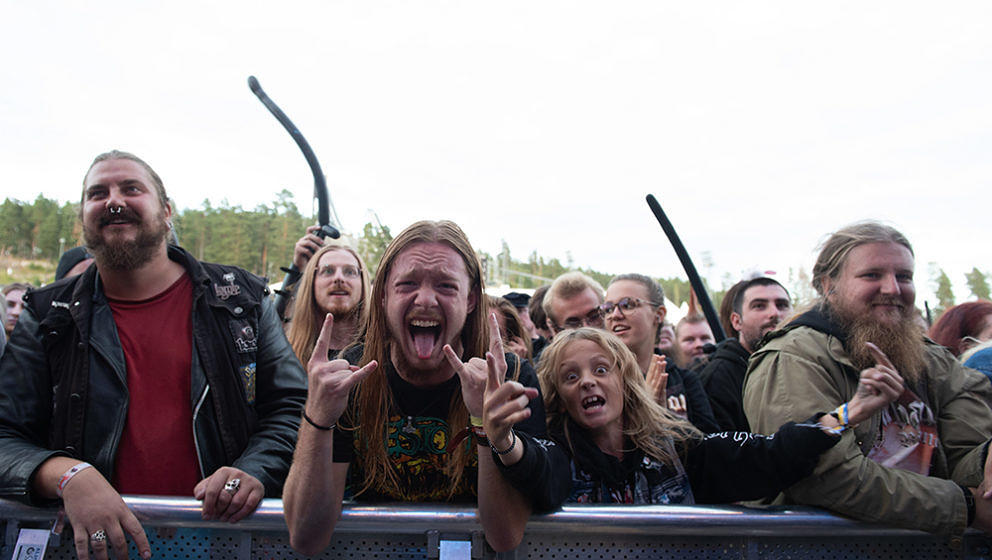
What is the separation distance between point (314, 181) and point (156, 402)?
6.89ft

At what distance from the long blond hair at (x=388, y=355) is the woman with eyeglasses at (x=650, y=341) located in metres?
1.14

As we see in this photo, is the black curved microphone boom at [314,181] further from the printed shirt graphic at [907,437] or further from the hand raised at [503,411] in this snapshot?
the printed shirt graphic at [907,437]

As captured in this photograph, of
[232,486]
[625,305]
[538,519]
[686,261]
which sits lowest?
[538,519]

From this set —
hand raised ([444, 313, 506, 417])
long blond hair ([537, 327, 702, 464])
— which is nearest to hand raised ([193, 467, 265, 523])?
hand raised ([444, 313, 506, 417])

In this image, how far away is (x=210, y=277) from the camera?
2541mm

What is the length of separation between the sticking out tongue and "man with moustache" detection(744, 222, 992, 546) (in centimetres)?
129

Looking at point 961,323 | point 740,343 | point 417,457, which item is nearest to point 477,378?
point 417,457

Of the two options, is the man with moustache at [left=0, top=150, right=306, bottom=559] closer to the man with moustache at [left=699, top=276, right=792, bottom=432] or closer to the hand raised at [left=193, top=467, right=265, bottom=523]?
the hand raised at [left=193, top=467, right=265, bottom=523]

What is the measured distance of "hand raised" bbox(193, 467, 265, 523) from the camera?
1816 mm

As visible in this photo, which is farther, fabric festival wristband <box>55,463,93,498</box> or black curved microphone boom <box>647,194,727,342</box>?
black curved microphone boom <box>647,194,727,342</box>

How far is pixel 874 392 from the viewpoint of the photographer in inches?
78.2

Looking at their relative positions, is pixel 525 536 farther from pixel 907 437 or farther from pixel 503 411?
pixel 907 437

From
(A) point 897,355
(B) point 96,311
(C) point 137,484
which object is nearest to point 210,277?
(B) point 96,311

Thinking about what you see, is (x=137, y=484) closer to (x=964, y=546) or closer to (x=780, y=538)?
(x=780, y=538)
